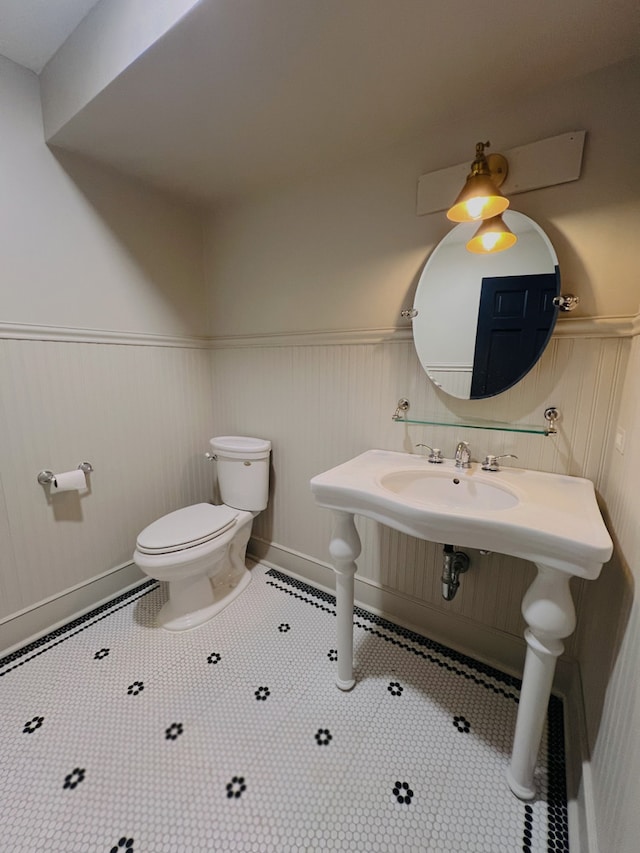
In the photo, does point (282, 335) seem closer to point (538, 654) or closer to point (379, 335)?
point (379, 335)

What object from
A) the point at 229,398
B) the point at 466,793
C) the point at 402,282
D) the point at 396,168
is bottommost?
the point at 466,793

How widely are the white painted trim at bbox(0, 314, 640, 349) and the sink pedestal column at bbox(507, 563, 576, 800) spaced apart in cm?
74

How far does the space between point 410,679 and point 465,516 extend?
0.85 meters

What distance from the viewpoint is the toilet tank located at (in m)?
1.80

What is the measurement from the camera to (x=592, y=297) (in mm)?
1050

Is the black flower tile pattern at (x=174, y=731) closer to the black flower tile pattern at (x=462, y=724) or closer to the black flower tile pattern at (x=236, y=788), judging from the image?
the black flower tile pattern at (x=236, y=788)

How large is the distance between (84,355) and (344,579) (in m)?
1.45

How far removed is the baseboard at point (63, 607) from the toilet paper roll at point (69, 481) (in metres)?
0.49

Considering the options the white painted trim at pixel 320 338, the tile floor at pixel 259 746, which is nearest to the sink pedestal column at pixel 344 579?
the tile floor at pixel 259 746

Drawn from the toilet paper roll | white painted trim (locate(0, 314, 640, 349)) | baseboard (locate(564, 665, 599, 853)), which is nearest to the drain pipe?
baseboard (locate(564, 665, 599, 853))

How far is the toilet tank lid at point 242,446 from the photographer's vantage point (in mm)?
1792

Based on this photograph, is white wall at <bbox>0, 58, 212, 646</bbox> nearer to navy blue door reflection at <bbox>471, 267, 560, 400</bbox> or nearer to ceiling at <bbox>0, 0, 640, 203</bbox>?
ceiling at <bbox>0, 0, 640, 203</bbox>

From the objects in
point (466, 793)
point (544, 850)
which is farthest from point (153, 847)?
point (544, 850)

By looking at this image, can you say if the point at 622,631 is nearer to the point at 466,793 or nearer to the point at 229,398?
the point at 466,793
